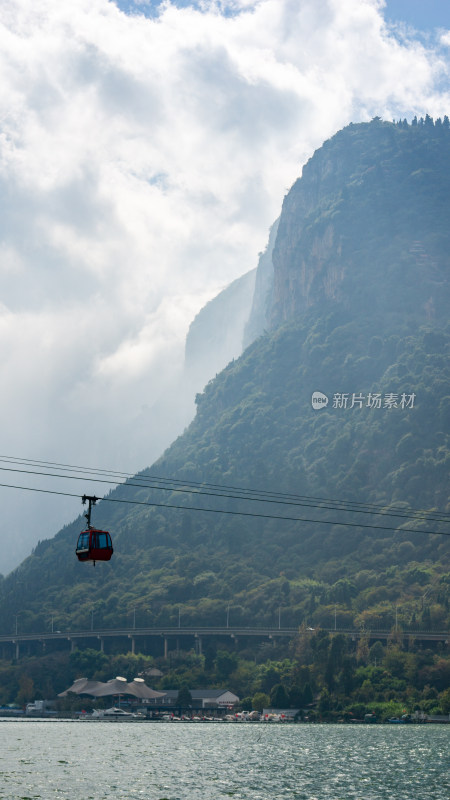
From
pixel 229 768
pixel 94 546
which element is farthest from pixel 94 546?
pixel 229 768

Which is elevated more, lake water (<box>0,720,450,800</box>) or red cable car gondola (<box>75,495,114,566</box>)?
red cable car gondola (<box>75,495,114,566</box>)

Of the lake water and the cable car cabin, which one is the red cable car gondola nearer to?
the cable car cabin

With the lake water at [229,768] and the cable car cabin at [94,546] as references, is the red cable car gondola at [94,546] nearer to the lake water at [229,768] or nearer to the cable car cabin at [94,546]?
the cable car cabin at [94,546]

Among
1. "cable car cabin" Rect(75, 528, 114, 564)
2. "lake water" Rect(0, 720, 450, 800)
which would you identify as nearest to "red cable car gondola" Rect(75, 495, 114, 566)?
"cable car cabin" Rect(75, 528, 114, 564)

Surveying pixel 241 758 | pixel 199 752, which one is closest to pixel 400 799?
pixel 241 758

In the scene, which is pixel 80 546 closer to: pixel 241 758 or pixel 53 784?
pixel 53 784

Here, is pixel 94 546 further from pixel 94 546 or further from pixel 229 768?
pixel 229 768
